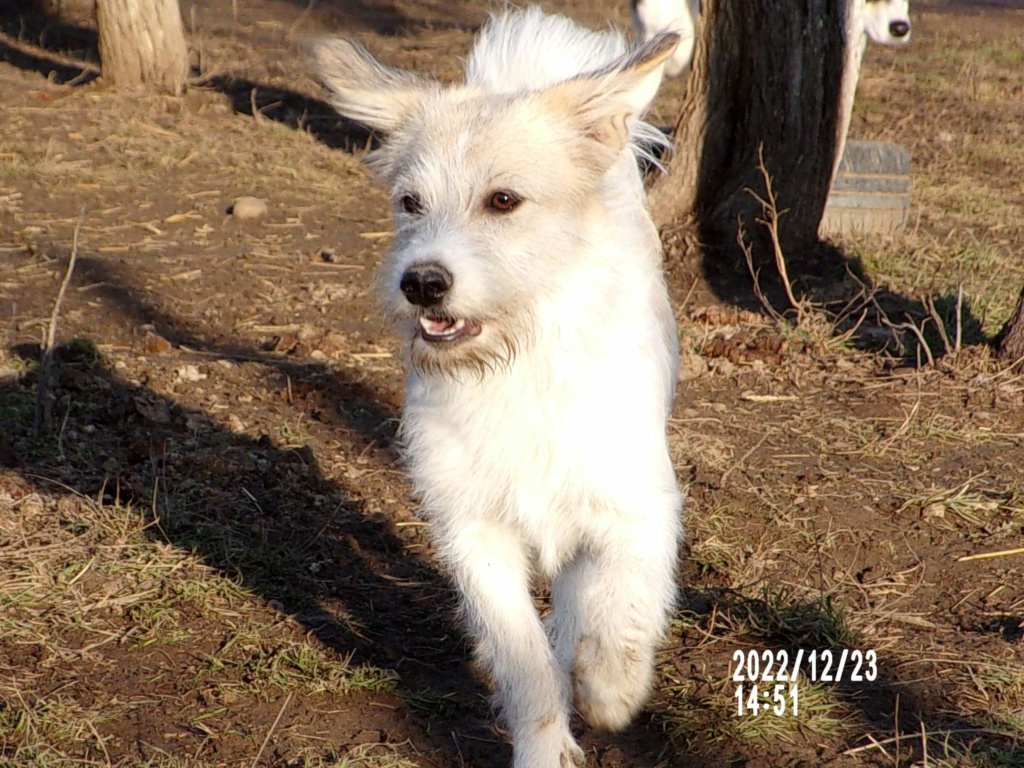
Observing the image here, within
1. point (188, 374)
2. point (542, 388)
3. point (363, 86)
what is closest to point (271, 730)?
point (542, 388)

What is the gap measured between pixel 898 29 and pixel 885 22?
14 centimetres

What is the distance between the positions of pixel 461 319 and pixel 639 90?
30.5 inches

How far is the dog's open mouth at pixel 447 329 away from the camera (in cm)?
319

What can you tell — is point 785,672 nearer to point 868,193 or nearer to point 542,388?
point 542,388

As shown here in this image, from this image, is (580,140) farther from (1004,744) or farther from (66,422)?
(66,422)

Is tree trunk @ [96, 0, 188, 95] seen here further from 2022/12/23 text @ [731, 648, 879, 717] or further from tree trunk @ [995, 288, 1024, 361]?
2022/12/23 text @ [731, 648, 879, 717]

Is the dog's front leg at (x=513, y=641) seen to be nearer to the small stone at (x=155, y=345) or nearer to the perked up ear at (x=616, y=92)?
the perked up ear at (x=616, y=92)

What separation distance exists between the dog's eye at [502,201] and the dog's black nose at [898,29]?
10.2 metres

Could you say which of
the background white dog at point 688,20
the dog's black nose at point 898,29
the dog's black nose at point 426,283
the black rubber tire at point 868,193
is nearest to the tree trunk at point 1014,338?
the black rubber tire at point 868,193

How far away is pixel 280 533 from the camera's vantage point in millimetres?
4684

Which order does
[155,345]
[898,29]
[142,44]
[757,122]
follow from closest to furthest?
1. [155,345]
2. [757,122]
3. [142,44]
4. [898,29]

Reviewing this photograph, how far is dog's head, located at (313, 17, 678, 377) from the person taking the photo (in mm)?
3152

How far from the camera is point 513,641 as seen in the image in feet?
10.7

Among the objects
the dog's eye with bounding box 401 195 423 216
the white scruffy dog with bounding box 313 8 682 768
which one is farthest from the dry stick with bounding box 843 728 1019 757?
the dog's eye with bounding box 401 195 423 216
